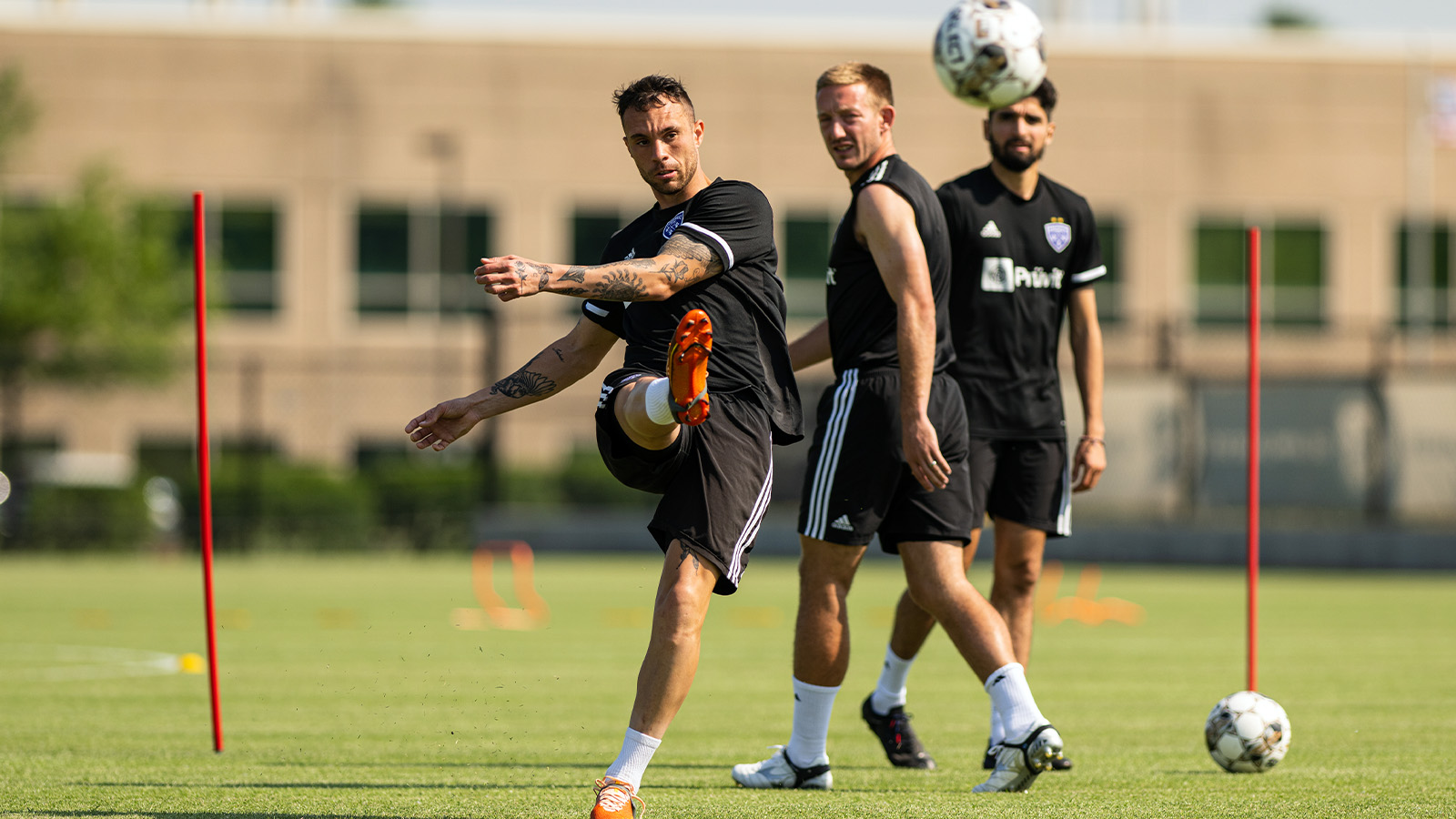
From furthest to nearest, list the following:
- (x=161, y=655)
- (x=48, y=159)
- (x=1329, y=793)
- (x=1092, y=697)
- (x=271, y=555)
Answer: (x=48, y=159) < (x=271, y=555) < (x=161, y=655) < (x=1092, y=697) < (x=1329, y=793)

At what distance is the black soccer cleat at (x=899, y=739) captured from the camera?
6.33m

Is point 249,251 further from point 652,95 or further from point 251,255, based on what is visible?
point 652,95

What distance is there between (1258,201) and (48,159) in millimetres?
27484

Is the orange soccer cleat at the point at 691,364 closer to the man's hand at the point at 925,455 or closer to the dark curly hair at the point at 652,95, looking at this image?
the dark curly hair at the point at 652,95

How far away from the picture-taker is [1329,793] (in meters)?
5.48

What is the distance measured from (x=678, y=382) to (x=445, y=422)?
949 millimetres

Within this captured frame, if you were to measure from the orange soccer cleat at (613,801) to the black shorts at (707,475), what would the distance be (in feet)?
2.23

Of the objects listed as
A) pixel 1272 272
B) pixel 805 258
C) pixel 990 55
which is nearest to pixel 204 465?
pixel 990 55

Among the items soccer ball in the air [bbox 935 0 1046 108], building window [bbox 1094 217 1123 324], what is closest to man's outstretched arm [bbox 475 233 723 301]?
soccer ball in the air [bbox 935 0 1046 108]

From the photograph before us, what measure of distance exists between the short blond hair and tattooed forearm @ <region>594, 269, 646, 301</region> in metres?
1.29

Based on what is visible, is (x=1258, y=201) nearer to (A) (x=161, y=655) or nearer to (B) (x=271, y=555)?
(B) (x=271, y=555)

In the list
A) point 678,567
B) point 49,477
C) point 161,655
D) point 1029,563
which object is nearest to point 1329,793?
point 1029,563

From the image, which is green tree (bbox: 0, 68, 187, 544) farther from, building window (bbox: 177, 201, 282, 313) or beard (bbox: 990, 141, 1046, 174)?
beard (bbox: 990, 141, 1046, 174)

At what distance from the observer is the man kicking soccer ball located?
4.74 m
